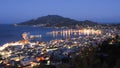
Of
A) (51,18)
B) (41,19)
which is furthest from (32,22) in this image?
(51,18)

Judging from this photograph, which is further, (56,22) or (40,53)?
(56,22)

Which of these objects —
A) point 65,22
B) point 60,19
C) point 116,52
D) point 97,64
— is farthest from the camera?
point 60,19

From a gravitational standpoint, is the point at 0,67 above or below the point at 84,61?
below

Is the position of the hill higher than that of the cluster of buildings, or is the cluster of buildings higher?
the hill

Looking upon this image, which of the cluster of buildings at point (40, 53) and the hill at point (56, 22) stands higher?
the hill at point (56, 22)

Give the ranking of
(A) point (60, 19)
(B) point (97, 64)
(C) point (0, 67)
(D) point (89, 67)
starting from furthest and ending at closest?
(A) point (60, 19)
(C) point (0, 67)
(B) point (97, 64)
(D) point (89, 67)

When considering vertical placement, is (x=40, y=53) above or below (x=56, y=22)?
below

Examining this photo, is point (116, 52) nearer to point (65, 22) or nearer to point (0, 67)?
point (0, 67)

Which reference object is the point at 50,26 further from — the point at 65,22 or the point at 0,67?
the point at 0,67

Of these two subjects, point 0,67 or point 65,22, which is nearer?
point 0,67

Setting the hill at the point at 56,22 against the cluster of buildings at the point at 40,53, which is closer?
the cluster of buildings at the point at 40,53

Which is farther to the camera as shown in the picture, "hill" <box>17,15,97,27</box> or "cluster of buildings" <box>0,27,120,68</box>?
"hill" <box>17,15,97,27</box>
